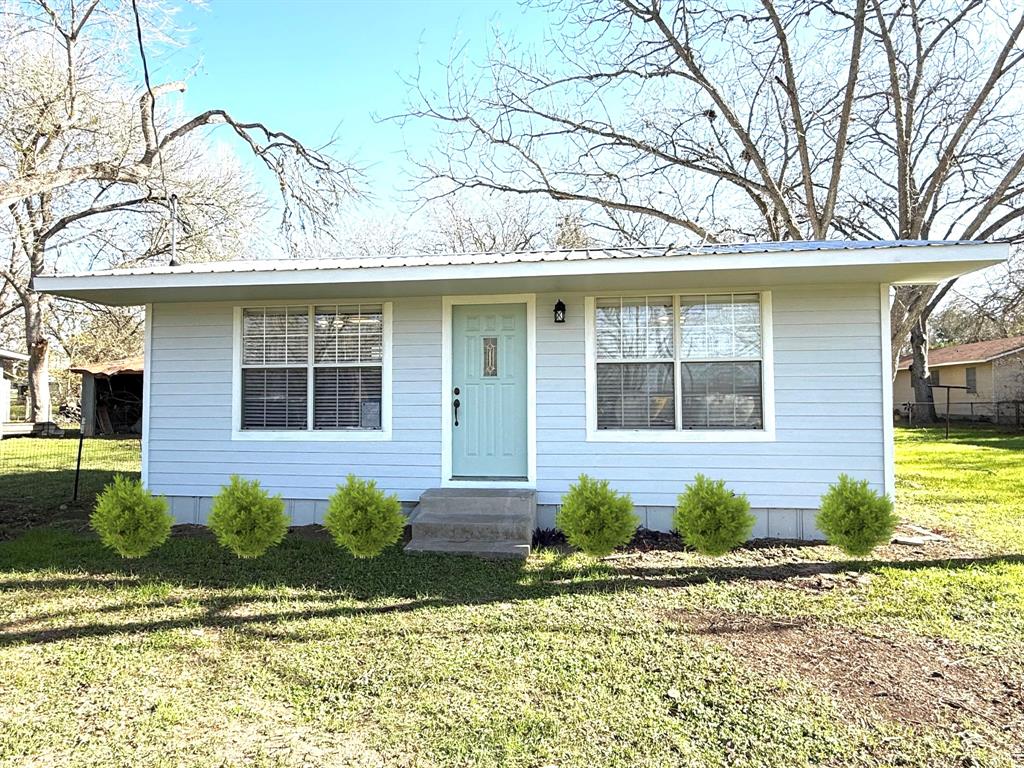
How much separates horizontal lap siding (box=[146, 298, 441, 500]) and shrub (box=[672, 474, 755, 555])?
8.08 ft

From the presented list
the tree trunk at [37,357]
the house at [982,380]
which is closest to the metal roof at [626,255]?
the tree trunk at [37,357]

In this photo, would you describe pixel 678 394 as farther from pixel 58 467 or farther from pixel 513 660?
pixel 58 467

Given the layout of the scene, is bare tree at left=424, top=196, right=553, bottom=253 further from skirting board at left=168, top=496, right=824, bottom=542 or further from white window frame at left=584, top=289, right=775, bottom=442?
skirting board at left=168, top=496, right=824, bottom=542

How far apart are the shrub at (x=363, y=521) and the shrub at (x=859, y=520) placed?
3.36 m

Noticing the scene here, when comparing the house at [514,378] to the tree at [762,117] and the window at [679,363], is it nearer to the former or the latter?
the window at [679,363]

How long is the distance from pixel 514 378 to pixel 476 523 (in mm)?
1500

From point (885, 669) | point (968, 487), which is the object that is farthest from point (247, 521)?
point (968, 487)

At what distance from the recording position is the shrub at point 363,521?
489 centimetres

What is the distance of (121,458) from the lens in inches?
495

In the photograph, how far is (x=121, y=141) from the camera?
8805 millimetres

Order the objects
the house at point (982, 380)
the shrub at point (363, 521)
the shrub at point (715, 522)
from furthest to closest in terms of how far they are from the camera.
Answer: the house at point (982, 380) → the shrub at point (363, 521) → the shrub at point (715, 522)

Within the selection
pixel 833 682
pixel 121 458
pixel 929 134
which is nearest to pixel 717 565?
pixel 833 682

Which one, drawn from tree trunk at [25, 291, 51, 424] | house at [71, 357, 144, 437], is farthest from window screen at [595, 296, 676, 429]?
tree trunk at [25, 291, 51, 424]

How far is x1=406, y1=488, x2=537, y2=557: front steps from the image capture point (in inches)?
200
